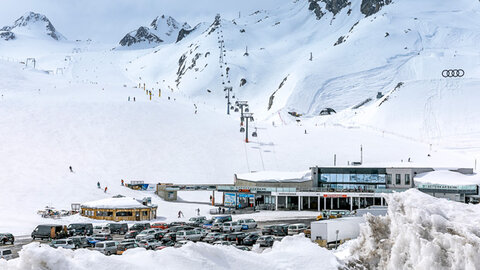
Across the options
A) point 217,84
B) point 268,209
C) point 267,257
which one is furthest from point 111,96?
point 267,257

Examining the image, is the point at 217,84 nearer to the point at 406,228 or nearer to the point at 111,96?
the point at 111,96

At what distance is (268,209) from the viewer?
63.2 metres

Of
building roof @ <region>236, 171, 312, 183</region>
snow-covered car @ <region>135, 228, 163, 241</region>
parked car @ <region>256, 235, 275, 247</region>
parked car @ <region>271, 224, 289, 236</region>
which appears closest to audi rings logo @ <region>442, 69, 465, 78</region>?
building roof @ <region>236, 171, 312, 183</region>

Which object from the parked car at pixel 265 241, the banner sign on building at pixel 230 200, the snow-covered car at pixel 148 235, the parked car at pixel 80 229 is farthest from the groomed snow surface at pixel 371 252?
the banner sign on building at pixel 230 200

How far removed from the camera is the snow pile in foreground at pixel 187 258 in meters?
12.1

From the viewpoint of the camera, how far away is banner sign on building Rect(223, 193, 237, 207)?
65750 mm

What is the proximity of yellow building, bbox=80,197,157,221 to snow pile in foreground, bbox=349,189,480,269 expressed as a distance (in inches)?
1494

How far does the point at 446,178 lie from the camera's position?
200ft

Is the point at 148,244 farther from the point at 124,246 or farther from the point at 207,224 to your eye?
the point at 207,224

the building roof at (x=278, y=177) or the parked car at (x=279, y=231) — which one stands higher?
the building roof at (x=278, y=177)

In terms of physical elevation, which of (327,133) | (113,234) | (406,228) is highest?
(327,133)

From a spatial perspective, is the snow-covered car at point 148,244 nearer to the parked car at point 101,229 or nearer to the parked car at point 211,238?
the parked car at point 211,238

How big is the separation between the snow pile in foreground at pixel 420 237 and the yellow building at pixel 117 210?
1494 inches

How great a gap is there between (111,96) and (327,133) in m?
43.1
